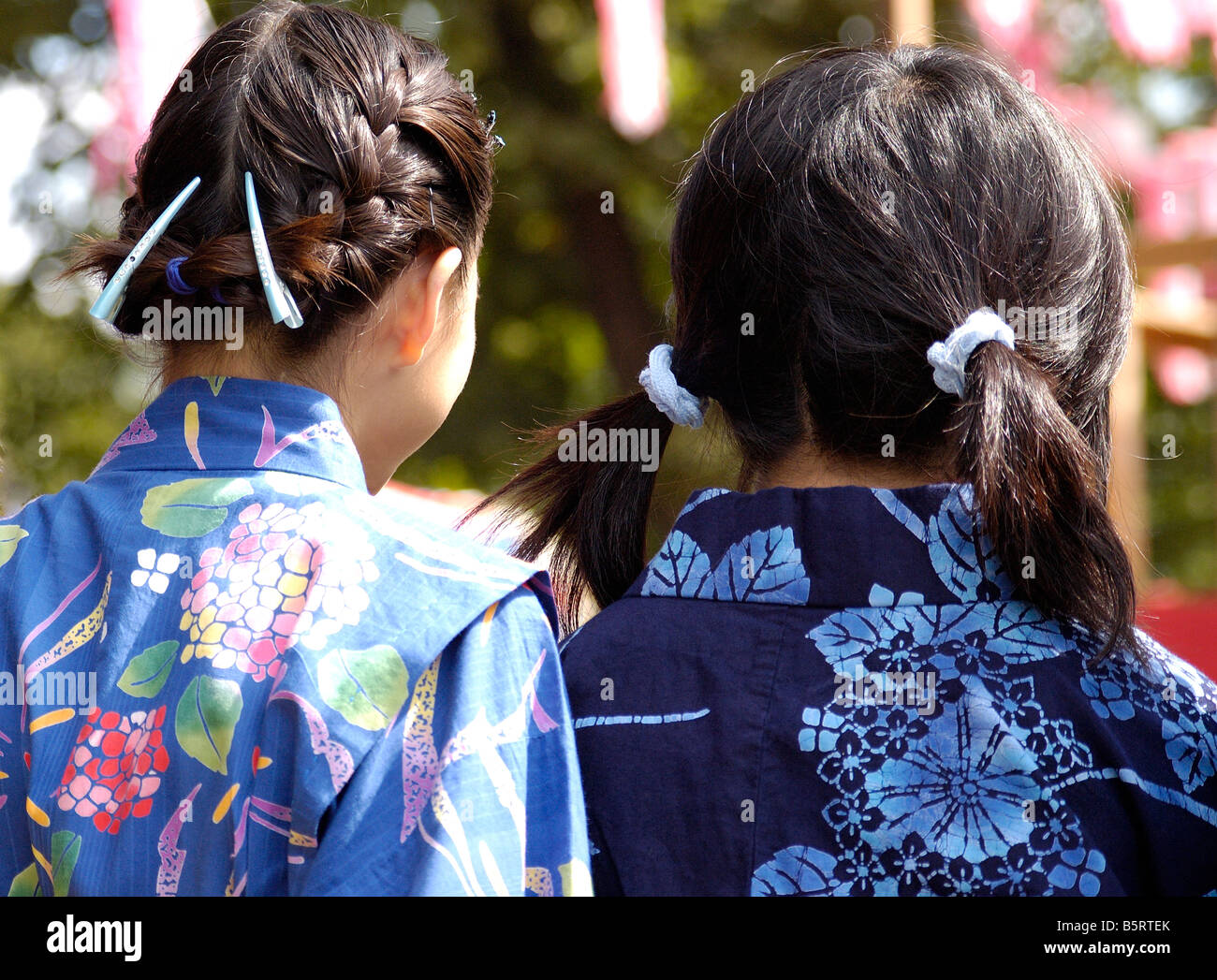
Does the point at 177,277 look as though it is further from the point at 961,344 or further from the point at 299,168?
the point at 961,344

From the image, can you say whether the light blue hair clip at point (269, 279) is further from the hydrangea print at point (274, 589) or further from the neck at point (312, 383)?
the hydrangea print at point (274, 589)

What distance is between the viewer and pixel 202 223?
1.25m

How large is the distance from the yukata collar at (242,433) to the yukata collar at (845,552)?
14.1 inches

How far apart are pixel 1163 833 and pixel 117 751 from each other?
0.91m

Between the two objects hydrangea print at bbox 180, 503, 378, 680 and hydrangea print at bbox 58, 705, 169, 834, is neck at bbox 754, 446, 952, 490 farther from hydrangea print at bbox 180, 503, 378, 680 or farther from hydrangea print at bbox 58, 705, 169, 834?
hydrangea print at bbox 58, 705, 169, 834

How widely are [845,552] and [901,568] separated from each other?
5 centimetres

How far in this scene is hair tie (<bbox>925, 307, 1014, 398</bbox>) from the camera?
45.2 inches

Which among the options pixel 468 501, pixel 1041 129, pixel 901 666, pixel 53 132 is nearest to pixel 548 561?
pixel 901 666

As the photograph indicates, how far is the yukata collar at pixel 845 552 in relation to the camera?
116 cm

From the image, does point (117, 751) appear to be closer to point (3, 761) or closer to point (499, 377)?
point (3, 761)

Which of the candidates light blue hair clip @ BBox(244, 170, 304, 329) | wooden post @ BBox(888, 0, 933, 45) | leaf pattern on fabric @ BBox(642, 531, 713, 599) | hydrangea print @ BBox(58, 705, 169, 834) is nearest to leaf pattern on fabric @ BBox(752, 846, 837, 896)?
leaf pattern on fabric @ BBox(642, 531, 713, 599)

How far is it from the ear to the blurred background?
194 centimetres

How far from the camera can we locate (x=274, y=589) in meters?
1.11

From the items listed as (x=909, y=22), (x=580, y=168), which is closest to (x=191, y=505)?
(x=909, y=22)
